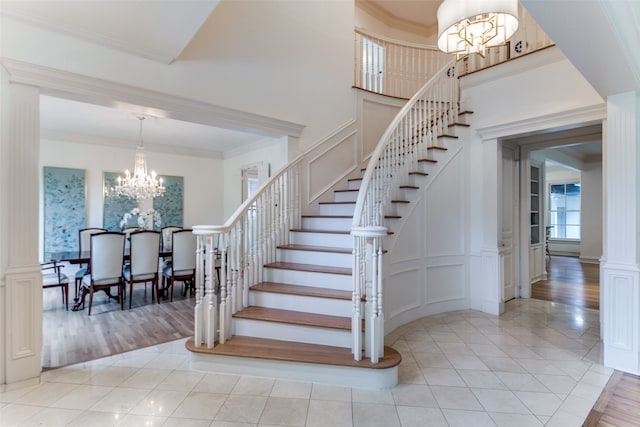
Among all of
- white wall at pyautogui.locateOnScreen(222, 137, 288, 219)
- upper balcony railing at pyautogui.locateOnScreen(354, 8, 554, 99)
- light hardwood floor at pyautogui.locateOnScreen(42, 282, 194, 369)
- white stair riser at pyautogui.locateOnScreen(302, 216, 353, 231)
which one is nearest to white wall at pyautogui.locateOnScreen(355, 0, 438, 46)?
upper balcony railing at pyautogui.locateOnScreen(354, 8, 554, 99)

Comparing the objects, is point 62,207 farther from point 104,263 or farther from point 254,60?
point 254,60

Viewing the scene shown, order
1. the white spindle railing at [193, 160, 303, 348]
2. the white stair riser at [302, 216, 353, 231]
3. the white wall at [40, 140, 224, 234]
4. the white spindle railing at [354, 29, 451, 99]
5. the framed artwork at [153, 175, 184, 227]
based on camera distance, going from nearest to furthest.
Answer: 1. the white spindle railing at [193, 160, 303, 348]
2. the white stair riser at [302, 216, 353, 231]
3. the white spindle railing at [354, 29, 451, 99]
4. the white wall at [40, 140, 224, 234]
5. the framed artwork at [153, 175, 184, 227]

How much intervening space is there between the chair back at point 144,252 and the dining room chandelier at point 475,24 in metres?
4.27

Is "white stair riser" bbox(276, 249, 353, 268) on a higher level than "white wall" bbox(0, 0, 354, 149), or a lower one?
lower

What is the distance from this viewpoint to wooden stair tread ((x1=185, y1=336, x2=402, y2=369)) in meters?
2.38

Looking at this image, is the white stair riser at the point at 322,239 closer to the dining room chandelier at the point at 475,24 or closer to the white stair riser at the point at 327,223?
the white stair riser at the point at 327,223

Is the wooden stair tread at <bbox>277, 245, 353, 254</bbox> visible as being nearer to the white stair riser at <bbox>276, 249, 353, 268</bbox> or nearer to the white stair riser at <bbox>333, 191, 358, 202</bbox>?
the white stair riser at <bbox>276, 249, 353, 268</bbox>

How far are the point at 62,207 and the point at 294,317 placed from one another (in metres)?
5.41

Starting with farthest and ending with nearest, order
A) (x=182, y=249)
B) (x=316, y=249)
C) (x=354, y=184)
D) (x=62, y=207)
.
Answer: (x=62, y=207)
(x=182, y=249)
(x=354, y=184)
(x=316, y=249)

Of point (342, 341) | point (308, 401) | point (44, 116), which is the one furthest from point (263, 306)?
point (44, 116)

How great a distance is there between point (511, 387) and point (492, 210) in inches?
92.1

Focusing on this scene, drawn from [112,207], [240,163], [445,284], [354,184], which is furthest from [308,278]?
[112,207]

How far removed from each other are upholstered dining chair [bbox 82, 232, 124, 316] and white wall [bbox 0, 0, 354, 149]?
2229 mm

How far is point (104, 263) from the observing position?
4.09 meters
